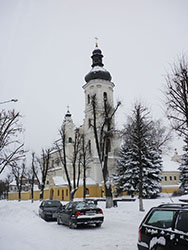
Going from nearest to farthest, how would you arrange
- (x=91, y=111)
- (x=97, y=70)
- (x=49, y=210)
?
(x=49, y=210), (x=97, y=70), (x=91, y=111)

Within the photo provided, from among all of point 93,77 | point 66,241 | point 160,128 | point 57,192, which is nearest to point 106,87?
point 93,77

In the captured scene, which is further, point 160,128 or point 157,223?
point 160,128

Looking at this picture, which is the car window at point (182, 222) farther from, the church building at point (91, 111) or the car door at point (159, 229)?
the church building at point (91, 111)

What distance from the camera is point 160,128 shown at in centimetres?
3453

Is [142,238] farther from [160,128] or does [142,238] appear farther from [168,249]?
[160,128]

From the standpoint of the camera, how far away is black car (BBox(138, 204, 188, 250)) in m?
4.49

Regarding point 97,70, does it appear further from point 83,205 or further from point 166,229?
point 166,229

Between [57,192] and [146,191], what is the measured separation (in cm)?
2481

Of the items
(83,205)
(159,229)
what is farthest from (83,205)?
(159,229)

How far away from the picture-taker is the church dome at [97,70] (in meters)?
53.2

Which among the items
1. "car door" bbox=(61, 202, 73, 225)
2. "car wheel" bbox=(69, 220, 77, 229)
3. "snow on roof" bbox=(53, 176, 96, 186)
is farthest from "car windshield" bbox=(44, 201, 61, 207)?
"snow on roof" bbox=(53, 176, 96, 186)

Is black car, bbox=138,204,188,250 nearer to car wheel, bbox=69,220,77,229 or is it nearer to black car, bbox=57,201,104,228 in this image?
black car, bbox=57,201,104,228

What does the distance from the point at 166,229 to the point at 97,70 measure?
50615mm

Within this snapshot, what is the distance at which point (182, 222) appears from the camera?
464 centimetres
